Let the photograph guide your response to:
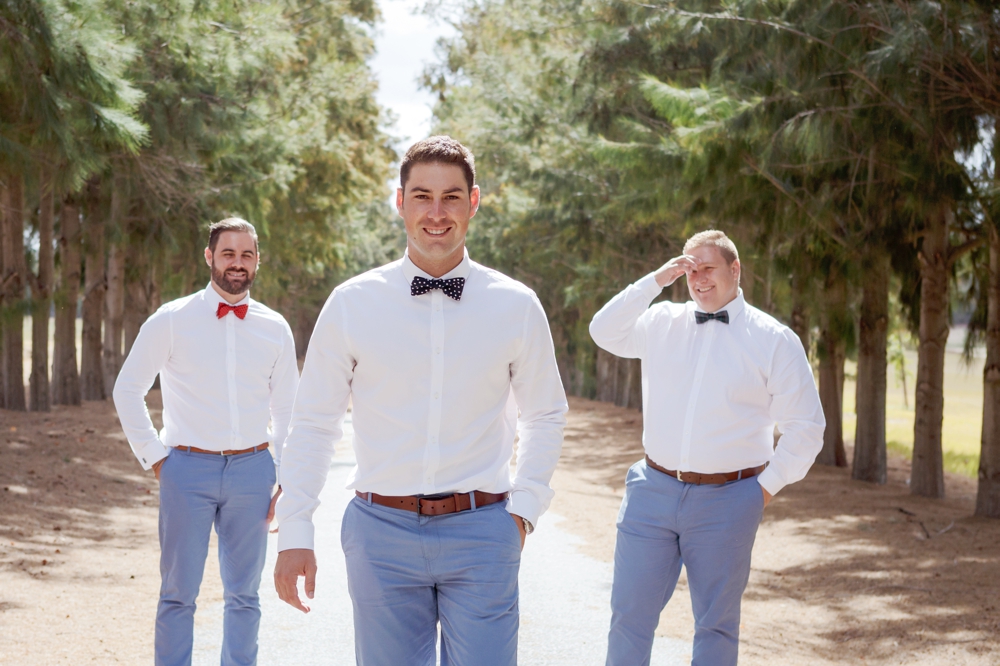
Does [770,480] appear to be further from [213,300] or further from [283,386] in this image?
[213,300]

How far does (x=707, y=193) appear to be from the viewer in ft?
40.1

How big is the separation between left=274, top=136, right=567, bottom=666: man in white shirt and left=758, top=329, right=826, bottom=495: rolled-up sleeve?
1.83 meters

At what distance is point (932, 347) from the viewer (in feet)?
44.7

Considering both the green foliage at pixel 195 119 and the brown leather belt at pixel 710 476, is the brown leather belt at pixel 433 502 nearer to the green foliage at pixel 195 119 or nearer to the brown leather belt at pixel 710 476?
the brown leather belt at pixel 710 476

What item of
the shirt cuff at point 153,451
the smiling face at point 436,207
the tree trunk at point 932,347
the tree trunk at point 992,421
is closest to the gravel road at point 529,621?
the shirt cuff at point 153,451

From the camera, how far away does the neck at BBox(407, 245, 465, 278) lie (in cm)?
343

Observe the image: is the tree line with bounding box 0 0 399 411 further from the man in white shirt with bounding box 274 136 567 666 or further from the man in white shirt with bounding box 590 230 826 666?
the man in white shirt with bounding box 274 136 567 666

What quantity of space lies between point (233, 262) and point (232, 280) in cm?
10

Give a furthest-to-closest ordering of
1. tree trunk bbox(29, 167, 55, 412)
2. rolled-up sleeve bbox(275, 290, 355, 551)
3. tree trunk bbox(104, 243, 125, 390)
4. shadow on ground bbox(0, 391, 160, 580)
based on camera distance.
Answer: tree trunk bbox(104, 243, 125, 390), tree trunk bbox(29, 167, 55, 412), shadow on ground bbox(0, 391, 160, 580), rolled-up sleeve bbox(275, 290, 355, 551)

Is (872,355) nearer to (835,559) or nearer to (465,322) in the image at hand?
(835,559)

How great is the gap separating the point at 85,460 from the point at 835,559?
10628 millimetres

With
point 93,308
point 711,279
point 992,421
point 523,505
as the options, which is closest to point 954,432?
point 992,421

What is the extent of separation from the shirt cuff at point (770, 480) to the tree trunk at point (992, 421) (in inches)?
334

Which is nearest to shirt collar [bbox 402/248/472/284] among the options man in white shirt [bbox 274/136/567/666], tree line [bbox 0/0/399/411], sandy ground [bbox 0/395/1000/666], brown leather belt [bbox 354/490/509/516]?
man in white shirt [bbox 274/136/567/666]
